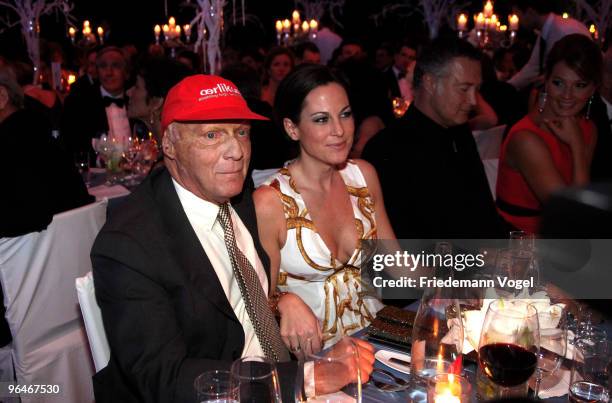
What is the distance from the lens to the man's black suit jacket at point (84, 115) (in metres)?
6.06

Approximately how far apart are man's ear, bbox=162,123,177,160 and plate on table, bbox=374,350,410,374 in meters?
0.91

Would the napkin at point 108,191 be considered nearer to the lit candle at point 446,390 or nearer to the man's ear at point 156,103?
the man's ear at point 156,103

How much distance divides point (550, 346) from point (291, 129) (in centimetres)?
151

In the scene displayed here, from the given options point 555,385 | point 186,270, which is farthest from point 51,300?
point 555,385

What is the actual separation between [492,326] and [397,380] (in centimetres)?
34

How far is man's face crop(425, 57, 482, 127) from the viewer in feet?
10.3

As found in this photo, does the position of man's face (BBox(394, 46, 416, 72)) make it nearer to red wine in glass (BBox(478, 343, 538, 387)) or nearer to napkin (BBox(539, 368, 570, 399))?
napkin (BBox(539, 368, 570, 399))

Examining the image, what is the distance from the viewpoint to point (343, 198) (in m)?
2.62

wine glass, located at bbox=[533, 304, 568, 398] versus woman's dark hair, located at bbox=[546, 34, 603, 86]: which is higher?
woman's dark hair, located at bbox=[546, 34, 603, 86]

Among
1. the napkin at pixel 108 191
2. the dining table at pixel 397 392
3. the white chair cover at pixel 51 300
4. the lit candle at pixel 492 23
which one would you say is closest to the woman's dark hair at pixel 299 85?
the white chair cover at pixel 51 300

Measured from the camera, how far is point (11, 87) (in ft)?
11.9

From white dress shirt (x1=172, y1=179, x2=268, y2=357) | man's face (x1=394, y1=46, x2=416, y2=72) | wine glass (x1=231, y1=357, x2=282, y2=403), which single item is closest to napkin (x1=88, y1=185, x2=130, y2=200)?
white dress shirt (x1=172, y1=179, x2=268, y2=357)

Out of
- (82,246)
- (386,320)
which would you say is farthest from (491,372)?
(82,246)

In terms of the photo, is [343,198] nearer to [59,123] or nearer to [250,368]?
[250,368]
